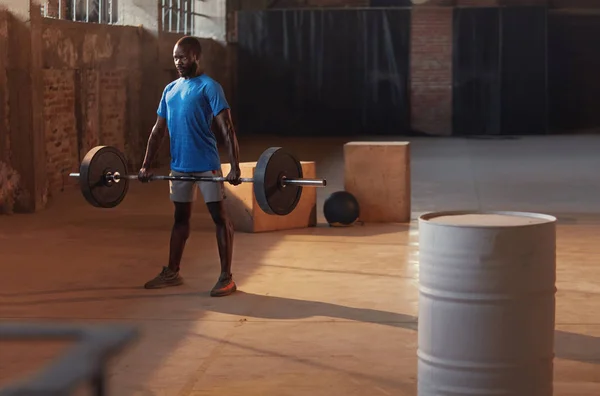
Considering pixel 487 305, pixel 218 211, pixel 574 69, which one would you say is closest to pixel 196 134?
pixel 218 211

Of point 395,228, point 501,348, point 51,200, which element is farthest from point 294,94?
point 501,348

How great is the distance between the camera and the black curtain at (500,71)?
74.0ft

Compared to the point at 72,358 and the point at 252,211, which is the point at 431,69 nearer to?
the point at 252,211

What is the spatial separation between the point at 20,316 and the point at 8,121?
4736 millimetres

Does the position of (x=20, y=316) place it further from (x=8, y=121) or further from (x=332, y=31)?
(x=332, y=31)

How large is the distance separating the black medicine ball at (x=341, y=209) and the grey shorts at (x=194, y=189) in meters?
2.93

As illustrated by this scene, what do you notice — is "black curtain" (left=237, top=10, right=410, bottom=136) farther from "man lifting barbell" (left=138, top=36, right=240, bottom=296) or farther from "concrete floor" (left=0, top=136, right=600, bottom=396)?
"man lifting barbell" (left=138, top=36, right=240, bottom=296)

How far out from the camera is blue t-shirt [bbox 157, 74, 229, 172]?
6496 mm

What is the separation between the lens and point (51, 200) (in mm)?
11531

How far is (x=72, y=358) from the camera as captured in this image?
1.76 meters

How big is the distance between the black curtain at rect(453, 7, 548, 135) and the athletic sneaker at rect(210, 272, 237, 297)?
1650 cm

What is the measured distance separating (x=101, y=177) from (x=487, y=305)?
335 centimetres

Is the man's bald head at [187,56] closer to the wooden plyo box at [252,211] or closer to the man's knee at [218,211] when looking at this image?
the man's knee at [218,211]

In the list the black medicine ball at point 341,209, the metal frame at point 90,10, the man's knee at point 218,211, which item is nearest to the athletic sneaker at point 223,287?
the man's knee at point 218,211
